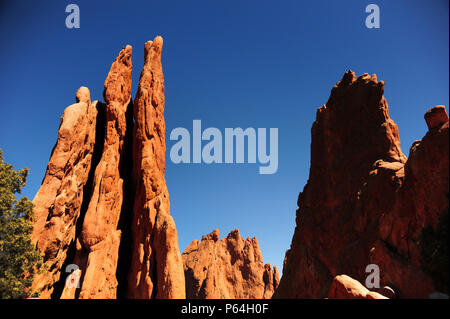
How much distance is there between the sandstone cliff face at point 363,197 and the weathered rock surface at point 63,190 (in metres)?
26.3

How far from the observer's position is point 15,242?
19609 mm

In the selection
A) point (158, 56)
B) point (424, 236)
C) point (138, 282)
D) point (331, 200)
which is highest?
point (158, 56)

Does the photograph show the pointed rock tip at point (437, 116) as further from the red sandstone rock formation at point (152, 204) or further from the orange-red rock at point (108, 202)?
the orange-red rock at point (108, 202)

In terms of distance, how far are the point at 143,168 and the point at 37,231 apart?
10.2 meters

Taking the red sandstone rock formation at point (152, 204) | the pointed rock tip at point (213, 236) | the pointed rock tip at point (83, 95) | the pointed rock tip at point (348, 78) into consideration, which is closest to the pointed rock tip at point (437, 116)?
the pointed rock tip at point (348, 78)

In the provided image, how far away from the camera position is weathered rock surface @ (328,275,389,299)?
1557 cm

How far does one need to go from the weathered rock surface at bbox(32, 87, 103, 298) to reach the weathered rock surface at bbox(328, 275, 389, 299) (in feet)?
66.1

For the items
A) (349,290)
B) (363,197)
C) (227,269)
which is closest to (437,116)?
(363,197)

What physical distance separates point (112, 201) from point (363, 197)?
2556 cm

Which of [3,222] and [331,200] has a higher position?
[331,200]
